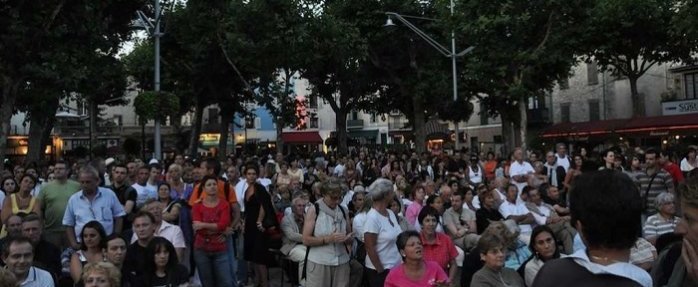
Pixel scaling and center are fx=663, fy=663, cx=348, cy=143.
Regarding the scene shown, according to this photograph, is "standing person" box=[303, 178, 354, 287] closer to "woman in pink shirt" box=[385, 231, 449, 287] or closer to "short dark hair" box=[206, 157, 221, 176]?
"woman in pink shirt" box=[385, 231, 449, 287]

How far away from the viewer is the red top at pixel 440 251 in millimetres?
7105

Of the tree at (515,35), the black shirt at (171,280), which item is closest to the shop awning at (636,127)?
the tree at (515,35)

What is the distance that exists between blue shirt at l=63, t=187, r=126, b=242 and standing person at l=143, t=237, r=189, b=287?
5.61ft

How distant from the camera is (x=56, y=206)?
8359 millimetres

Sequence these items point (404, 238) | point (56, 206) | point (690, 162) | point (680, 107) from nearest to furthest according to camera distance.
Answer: point (404, 238)
point (56, 206)
point (690, 162)
point (680, 107)

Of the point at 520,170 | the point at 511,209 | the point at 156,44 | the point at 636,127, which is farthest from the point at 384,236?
the point at 636,127

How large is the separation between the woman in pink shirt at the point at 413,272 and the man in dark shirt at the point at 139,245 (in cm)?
230

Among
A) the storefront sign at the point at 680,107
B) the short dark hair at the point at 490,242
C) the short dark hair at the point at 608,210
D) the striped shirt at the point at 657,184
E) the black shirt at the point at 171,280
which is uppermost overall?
the storefront sign at the point at 680,107

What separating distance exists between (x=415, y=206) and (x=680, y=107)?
32.9 metres

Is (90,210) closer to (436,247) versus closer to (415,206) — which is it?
(436,247)

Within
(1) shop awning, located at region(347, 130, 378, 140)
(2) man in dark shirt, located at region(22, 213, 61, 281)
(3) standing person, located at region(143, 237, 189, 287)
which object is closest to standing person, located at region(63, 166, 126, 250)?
(2) man in dark shirt, located at region(22, 213, 61, 281)

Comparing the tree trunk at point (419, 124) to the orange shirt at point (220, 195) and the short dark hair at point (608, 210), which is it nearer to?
the orange shirt at point (220, 195)

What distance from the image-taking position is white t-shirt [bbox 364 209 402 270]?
6.57 metres

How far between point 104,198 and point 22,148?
162 feet
